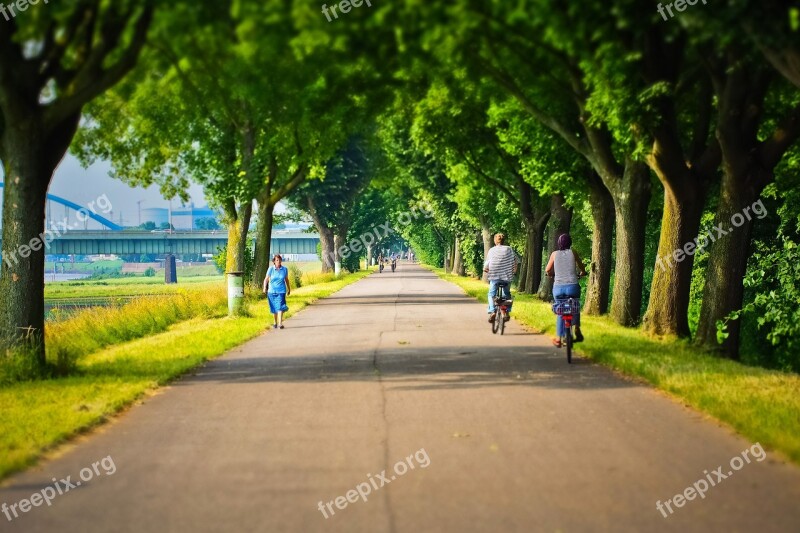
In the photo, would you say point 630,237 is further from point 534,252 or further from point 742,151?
point 534,252

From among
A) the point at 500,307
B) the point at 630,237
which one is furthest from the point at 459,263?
the point at 500,307

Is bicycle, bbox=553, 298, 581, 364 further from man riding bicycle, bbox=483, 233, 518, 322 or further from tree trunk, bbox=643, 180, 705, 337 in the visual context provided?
man riding bicycle, bbox=483, 233, 518, 322

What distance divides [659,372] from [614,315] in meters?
10.0

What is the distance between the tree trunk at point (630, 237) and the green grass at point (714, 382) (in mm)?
2491

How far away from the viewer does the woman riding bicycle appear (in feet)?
48.8

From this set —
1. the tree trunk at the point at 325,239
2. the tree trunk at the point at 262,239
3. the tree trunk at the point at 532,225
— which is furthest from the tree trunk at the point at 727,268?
the tree trunk at the point at 325,239

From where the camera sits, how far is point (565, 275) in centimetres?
1506

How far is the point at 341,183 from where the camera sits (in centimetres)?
5316

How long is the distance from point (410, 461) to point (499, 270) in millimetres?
12428

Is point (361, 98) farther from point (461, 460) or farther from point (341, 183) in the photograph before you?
point (341, 183)

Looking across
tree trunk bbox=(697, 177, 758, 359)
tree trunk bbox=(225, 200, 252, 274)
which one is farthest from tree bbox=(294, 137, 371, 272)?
tree trunk bbox=(697, 177, 758, 359)

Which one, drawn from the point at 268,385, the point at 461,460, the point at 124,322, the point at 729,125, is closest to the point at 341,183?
the point at 124,322

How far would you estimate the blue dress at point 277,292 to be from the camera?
21.8 meters

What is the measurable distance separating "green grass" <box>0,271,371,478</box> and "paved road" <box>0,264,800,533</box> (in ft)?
0.96
